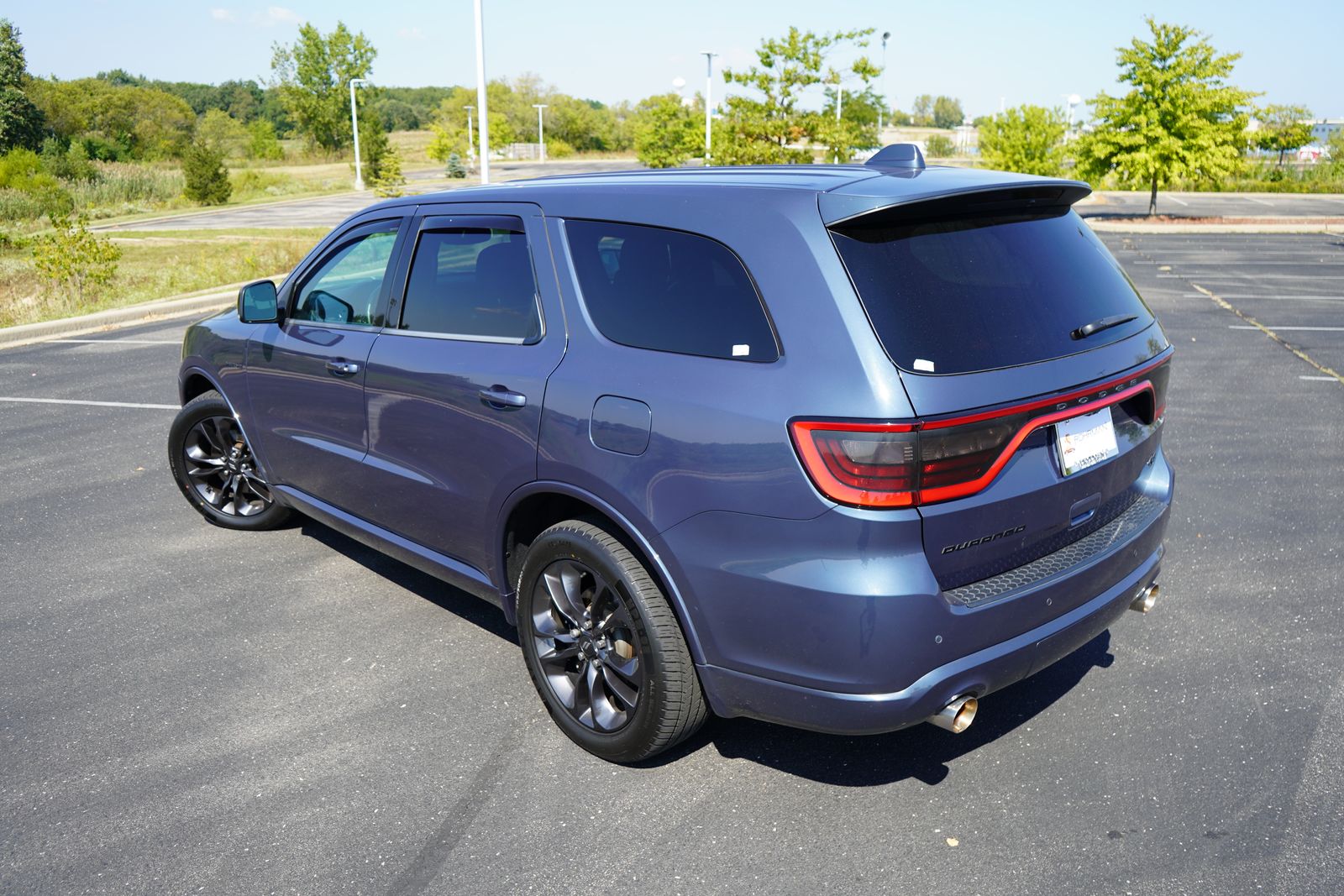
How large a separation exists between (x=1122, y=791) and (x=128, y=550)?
479cm

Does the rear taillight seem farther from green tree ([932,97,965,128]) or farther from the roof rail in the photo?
green tree ([932,97,965,128])

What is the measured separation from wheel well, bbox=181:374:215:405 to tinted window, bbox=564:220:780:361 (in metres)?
3.03

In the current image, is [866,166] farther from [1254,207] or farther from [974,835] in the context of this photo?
[1254,207]

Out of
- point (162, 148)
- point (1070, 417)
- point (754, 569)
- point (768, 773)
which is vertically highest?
point (162, 148)

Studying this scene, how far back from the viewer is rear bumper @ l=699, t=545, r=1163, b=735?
108 inches

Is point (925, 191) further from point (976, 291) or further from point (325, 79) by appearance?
point (325, 79)

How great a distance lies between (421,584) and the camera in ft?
16.2

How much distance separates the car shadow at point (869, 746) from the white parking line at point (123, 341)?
34.2 ft

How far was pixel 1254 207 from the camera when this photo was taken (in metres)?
35.2

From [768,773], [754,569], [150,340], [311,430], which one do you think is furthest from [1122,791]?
Result: [150,340]

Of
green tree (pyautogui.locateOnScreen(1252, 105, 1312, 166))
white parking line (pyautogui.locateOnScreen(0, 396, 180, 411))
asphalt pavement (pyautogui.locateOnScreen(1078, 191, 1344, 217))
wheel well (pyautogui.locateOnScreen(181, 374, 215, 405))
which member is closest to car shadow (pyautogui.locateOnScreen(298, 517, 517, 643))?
wheel well (pyautogui.locateOnScreen(181, 374, 215, 405))

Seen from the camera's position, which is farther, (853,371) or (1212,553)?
(1212,553)

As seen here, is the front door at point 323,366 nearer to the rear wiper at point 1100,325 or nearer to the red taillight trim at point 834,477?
the red taillight trim at point 834,477

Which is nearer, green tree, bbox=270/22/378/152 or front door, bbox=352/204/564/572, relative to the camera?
front door, bbox=352/204/564/572
